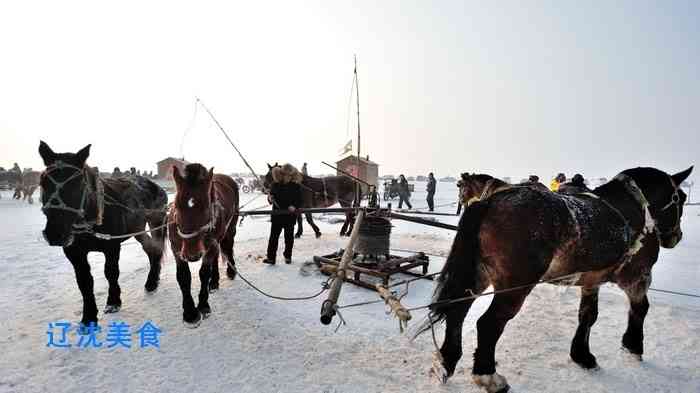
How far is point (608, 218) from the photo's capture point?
296cm

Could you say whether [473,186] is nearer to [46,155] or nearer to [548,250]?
[548,250]

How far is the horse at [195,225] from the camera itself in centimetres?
359

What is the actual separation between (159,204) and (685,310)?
27.5 ft

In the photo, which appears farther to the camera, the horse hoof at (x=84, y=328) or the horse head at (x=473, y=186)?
the horse hoof at (x=84, y=328)

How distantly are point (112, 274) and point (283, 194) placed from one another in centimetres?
340

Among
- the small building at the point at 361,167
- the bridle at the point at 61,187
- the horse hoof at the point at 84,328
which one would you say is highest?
the small building at the point at 361,167

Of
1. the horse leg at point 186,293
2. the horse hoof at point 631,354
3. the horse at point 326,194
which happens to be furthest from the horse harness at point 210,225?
the horse at point 326,194

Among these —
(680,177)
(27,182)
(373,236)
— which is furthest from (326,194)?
(27,182)

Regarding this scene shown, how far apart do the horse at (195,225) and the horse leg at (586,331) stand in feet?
13.0

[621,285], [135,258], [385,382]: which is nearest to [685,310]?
[621,285]

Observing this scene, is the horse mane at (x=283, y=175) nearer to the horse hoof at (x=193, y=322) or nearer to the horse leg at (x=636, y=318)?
the horse hoof at (x=193, y=322)

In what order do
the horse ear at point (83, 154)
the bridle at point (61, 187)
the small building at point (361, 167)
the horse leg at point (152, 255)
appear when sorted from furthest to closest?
the small building at point (361, 167) < the horse leg at point (152, 255) < the horse ear at point (83, 154) < the bridle at point (61, 187)

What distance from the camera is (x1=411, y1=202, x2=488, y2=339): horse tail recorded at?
9.53 ft

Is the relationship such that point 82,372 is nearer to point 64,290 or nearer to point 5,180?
point 64,290
